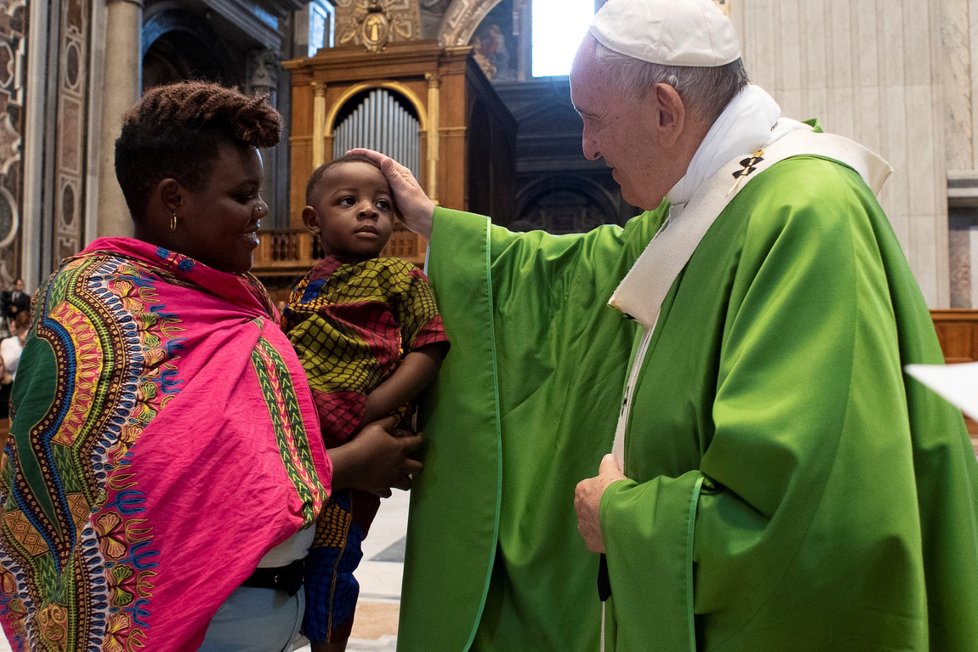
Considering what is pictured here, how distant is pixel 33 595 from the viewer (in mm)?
1304

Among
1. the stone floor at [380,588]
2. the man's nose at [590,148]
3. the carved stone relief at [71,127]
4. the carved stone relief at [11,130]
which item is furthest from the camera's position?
the carved stone relief at [71,127]

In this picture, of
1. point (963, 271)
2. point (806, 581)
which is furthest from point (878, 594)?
point (963, 271)

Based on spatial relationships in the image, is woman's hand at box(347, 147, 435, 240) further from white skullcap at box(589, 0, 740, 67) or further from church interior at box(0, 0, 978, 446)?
church interior at box(0, 0, 978, 446)

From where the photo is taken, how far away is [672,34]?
136 cm

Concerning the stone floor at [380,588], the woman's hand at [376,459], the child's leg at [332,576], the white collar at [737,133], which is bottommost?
the stone floor at [380,588]

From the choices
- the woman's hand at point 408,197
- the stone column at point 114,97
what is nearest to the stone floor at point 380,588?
the woman's hand at point 408,197

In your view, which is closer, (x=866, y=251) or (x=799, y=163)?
(x=866, y=251)

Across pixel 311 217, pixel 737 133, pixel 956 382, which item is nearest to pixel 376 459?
pixel 311 217

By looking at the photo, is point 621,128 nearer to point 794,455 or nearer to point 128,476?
point 794,455

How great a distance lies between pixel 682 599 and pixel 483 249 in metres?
1.05

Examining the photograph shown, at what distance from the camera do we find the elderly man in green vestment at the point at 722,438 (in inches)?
41.7

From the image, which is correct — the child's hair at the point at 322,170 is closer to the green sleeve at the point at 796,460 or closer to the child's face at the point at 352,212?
the child's face at the point at 352,212

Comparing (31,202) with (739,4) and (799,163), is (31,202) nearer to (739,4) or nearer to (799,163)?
(739,4)

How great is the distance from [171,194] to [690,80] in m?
0.83
